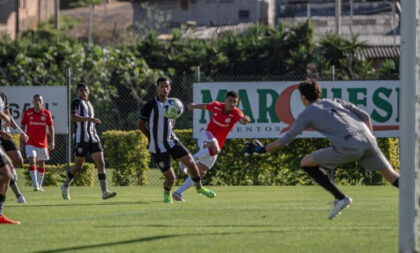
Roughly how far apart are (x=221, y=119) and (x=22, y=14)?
59.5 metres

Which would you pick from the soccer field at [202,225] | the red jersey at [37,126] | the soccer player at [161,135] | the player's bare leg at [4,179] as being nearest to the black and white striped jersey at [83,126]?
the soccer field at [202,225]

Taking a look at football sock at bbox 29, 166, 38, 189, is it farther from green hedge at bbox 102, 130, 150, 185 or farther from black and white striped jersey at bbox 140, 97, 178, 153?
black and white striped jersey at bbox 140, 97, 178, 153

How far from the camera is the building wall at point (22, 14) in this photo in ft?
219

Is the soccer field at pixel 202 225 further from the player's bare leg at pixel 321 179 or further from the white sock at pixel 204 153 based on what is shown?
Answer: the white sock at pixel 204 153

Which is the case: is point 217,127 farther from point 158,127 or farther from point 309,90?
point 309,90

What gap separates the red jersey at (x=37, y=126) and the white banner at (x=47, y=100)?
1.41 m

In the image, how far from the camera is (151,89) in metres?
28.4

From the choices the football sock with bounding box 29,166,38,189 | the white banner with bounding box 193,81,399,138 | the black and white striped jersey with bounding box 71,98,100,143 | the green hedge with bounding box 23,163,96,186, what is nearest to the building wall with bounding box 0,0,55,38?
the green hedge with bounding box 23,163,96,186

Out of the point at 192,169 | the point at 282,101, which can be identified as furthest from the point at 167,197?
the point at 282,101

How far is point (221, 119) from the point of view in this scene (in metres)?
14.5

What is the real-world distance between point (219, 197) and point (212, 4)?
54.3 meters

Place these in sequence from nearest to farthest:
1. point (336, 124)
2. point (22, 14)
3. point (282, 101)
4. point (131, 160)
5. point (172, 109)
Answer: point (336, 124) → point (172, 109) → point (282, 101) → point (131, 160) → point (22, 14)

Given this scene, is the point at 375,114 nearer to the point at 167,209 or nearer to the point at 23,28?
the point at 167,209

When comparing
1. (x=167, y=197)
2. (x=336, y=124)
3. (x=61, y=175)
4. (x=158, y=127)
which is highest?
Answer: (x=336, y=124)
